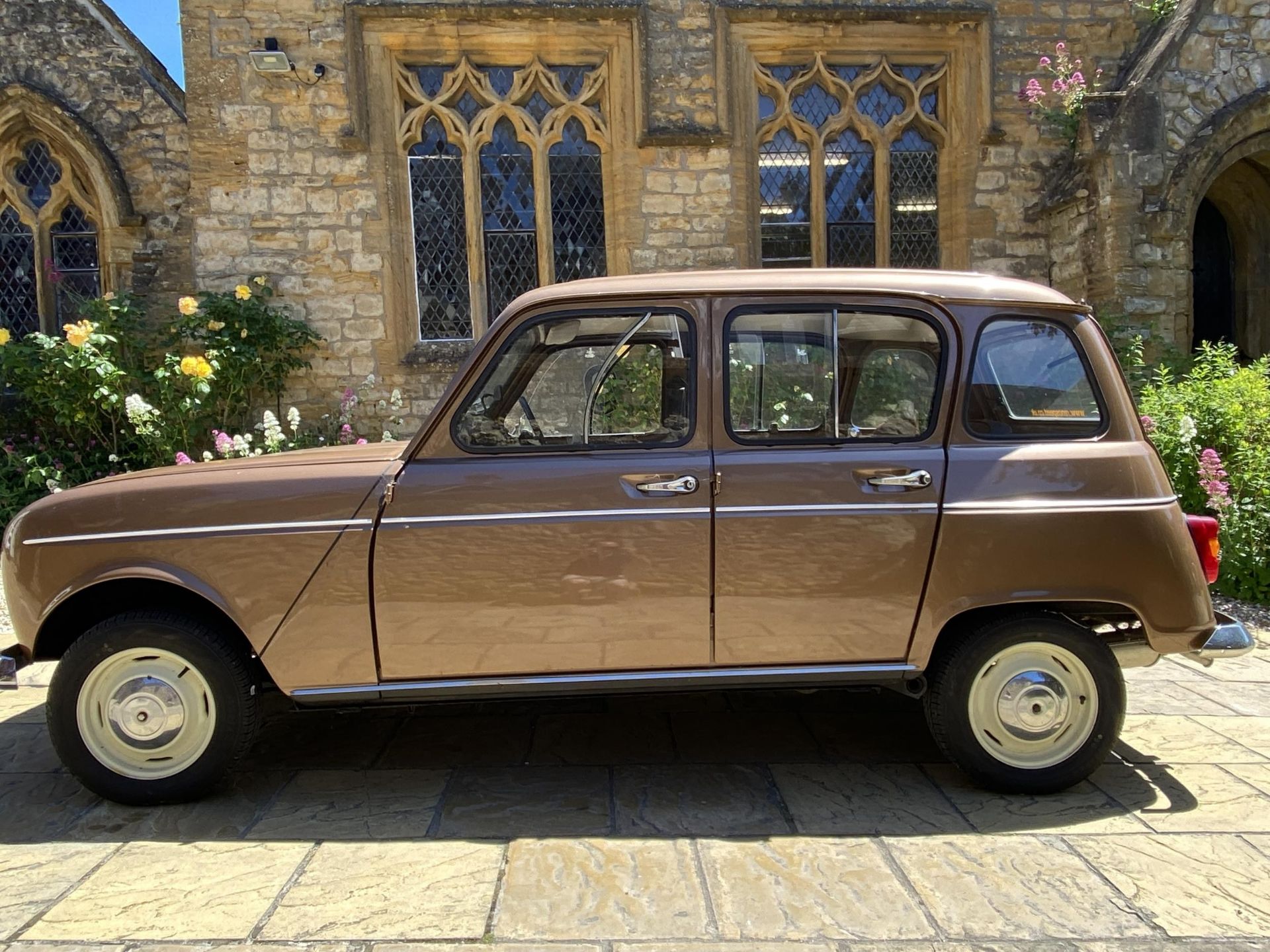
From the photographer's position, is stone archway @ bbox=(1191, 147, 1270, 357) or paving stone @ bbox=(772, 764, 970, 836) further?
stone archway @ bbox=(1191, 147, 1270, 357)

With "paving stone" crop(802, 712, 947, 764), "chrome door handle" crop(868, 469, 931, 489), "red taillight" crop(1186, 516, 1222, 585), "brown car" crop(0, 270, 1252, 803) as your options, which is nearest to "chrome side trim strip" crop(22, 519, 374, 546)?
"brown car" crop(0, 270, 1252, 803)

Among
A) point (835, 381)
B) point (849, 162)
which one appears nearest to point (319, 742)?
point (835, 381)

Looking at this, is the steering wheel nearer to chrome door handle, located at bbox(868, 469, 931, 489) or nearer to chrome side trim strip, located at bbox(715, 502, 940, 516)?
chrome side trim strip, located at bbox(715, 502, 940, 516)

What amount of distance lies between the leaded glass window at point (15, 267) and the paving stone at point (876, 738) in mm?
9027

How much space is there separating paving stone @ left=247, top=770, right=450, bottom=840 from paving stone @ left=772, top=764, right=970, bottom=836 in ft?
4.52

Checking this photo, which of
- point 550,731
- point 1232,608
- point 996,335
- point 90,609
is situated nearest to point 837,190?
point 1232,608

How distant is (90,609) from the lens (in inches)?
132

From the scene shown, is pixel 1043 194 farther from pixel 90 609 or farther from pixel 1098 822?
pixel 90 609

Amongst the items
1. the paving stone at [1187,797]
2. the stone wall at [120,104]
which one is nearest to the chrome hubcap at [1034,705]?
the paving stone at [1187,797]

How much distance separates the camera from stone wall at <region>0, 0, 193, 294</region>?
332 inches

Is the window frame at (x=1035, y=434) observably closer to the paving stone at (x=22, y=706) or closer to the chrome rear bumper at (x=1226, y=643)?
the chrome rear bumper at (x=1226, y=643)

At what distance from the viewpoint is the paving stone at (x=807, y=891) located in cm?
249

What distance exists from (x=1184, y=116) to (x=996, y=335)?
22.0ft

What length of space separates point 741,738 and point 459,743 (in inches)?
49.7
